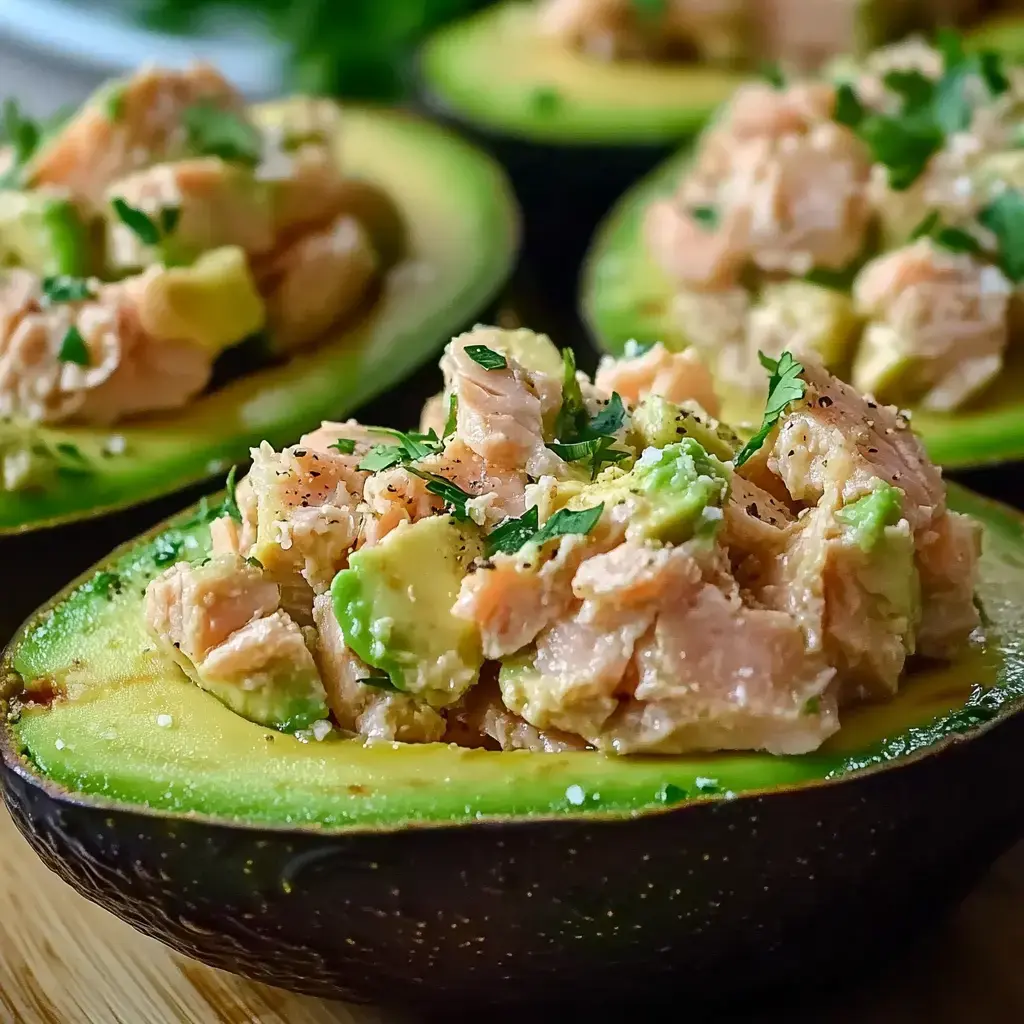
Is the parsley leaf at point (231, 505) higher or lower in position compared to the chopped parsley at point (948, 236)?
lower

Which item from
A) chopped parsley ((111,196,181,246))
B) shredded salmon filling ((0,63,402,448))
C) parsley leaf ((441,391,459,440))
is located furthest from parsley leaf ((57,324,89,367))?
parsley leaf ((441,391,459,440))

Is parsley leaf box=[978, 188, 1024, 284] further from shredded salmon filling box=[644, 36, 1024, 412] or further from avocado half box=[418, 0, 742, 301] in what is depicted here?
avocado half box=[418, 0, 742, 301]

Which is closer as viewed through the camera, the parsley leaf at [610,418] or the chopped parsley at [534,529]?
the chopped parsley at [534,529]

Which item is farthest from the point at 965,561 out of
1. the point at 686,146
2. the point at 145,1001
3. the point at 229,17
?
the point at 229,17

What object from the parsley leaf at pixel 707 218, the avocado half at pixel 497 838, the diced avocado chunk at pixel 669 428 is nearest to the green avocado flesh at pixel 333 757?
the avocado half at pixel 497 838

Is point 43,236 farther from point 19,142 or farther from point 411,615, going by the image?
point 411,615

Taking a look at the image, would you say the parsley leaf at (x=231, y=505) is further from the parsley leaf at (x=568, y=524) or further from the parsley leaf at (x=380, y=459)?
the parsley leaf at (x=568, y=524)

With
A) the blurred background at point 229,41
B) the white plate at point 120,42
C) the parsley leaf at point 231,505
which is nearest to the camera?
the parsley leaf at point 231,505

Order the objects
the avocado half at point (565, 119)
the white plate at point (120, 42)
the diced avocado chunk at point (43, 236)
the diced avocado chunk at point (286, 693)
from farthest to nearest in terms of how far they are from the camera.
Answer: the white plate at point (120, 42) → the avocado half at point (565, 119) → the diced avocado chunk at point (43, 236) → the diced avocado chunk at point (286, 693)
